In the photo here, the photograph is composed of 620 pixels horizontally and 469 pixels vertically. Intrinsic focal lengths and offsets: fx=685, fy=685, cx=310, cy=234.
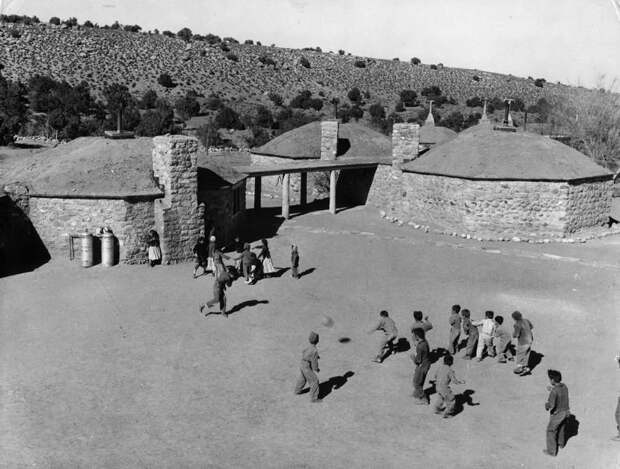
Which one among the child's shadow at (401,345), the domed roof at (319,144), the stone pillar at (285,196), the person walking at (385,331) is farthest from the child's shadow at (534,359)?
the domed roof at (319,144)

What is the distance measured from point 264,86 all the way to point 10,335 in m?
63.9

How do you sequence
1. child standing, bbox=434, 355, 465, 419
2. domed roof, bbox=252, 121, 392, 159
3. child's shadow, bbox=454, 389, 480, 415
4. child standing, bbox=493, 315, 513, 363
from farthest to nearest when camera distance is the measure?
1. domed roof, bbox=252, 121, 392, 159
2. child standing, bbox=493, 315, 513, 363
3. child's shadow, bbox=454, 389, 480, 415
4. child standing, bbox=434, 355, 465, 419

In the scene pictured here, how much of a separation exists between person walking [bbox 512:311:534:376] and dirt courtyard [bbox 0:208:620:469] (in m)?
0.22

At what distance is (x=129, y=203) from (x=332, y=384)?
9820 mm

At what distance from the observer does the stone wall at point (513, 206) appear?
81.7ft

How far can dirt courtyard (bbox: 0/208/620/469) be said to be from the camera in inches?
388

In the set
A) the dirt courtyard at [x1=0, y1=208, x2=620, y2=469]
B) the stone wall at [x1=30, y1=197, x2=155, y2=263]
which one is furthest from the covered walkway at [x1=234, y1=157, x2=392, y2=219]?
the dirt courtyard at [x1=0, y1=208, x2=620, y2=469]

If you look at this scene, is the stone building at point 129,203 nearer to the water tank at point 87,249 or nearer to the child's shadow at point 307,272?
the water tank at point 87,249

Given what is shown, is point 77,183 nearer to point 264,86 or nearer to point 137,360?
point 137,360

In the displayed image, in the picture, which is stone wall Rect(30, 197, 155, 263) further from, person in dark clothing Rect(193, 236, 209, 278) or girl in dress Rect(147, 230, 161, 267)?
person in dark clothing Rect(193, 236, 209, 278)

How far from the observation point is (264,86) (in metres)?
75.2

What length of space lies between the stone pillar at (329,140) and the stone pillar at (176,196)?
13.8m

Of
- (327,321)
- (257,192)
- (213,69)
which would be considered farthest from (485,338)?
(213,69)

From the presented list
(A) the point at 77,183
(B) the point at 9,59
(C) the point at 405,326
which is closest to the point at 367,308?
(C) the point at 405,326
